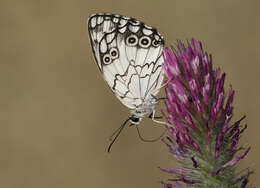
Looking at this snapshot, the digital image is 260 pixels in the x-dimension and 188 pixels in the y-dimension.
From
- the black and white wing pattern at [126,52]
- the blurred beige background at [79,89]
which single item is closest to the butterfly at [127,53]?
the black and white wing pattern at [126,52]

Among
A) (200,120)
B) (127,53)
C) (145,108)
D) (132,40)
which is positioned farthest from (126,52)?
(200,120)

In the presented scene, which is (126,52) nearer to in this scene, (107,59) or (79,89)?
(107,59)

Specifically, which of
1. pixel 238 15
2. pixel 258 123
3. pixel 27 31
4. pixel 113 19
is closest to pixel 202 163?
pixel 113 19

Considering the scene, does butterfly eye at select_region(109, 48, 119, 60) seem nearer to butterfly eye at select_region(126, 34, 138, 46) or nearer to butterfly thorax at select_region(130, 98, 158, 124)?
butterfly eye at select_region(126, 34, 138, 46)

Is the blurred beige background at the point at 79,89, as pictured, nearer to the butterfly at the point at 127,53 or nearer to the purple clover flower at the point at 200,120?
the butterfly at the point at 127,53

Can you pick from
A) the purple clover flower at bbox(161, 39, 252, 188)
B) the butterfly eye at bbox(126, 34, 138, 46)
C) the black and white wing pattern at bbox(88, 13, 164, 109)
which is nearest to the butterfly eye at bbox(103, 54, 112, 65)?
the black and white wing pattern at bbox(88, 13, 164, 109)

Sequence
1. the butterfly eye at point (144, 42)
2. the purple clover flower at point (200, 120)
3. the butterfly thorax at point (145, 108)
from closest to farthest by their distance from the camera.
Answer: the purple clover flower at point (200, 120)
the butterfly eye at point (144, 42)
the butterfly thorax at point (145, 108)

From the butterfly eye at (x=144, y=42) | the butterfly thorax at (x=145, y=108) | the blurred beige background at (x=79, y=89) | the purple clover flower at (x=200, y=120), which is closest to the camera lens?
the purple clover flower at (x=200, y=120)
